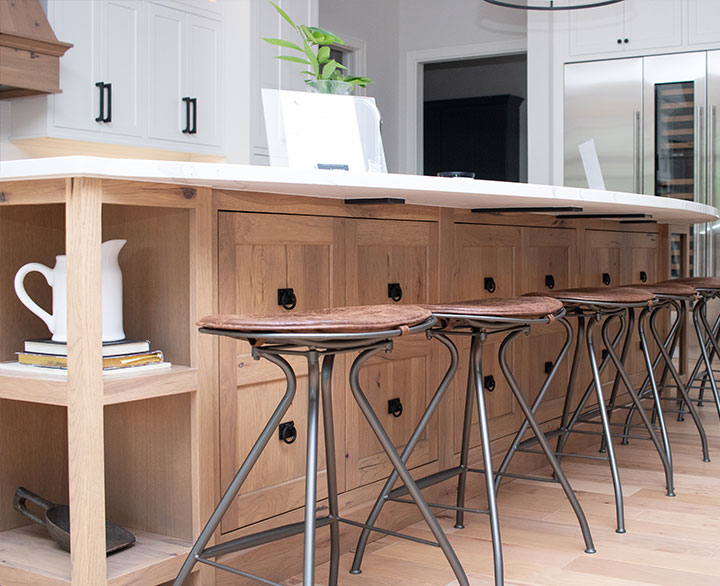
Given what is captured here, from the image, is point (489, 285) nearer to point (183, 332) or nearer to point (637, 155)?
point (183, 332)

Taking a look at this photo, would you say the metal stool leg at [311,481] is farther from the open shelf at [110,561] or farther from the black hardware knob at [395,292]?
the black hardware knob at [395,292]

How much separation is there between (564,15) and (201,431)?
486cm

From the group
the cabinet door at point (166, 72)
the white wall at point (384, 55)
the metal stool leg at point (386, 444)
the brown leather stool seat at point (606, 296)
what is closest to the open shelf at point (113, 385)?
the metal stool leg at point (386, 444)

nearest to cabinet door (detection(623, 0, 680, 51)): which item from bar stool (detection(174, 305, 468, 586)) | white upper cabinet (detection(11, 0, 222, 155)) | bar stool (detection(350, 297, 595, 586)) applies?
white upper cabinet (detection(11, 0, 222, 155))

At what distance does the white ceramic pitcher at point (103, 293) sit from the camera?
1.73 meters

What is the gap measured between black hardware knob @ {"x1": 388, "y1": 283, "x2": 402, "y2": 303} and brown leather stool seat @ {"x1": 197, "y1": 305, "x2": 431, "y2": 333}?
0.65 metres

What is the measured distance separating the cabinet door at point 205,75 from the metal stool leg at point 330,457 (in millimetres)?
2951

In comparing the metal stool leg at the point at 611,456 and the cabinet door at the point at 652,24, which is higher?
the cabinet door at the point at 652,24

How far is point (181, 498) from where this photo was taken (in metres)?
1.77

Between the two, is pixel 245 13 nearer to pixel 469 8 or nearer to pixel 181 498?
pixel 469 8

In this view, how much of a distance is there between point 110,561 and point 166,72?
3.12m

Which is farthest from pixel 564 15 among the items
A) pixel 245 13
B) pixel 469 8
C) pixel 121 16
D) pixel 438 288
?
pixel 438 288

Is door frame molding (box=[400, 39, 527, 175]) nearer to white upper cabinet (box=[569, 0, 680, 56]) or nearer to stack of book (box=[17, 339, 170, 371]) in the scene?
white upper cabinet (box=[569, 0, 680, 56])

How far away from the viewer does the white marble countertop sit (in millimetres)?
1495
